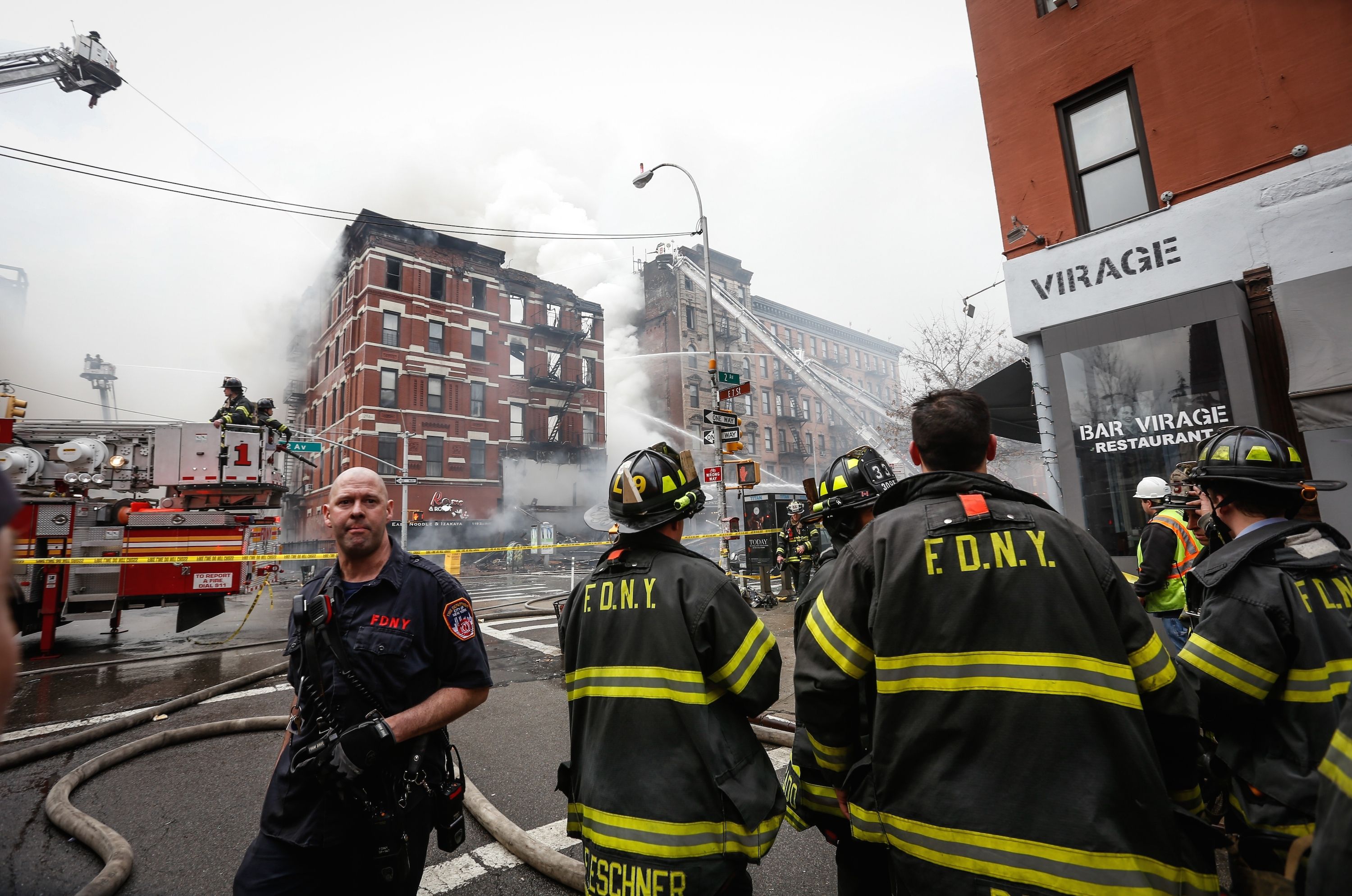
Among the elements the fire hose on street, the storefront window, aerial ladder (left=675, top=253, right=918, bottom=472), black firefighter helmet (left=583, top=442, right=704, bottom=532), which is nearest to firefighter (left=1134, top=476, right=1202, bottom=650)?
the storefront window

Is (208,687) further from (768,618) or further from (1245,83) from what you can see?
(1245,83)

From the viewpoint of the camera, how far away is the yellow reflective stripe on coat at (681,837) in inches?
76.2

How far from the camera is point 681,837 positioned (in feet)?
6.36

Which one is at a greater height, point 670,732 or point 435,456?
point 435,456

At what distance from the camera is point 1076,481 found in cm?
778

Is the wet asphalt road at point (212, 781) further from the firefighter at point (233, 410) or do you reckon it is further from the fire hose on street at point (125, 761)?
the firefighter at point (233, 410)

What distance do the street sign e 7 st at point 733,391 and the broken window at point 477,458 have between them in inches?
938

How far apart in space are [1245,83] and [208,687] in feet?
43.7

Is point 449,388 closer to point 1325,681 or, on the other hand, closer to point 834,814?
point 834,814

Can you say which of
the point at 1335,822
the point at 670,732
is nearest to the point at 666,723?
the point at 670,732

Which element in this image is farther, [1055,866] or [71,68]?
[71,68]

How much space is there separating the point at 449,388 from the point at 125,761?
99.3 feet

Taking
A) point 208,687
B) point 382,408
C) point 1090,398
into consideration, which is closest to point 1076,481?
point 1090,398

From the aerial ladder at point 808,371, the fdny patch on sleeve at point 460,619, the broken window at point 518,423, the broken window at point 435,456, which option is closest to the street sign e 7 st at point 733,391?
the fdny patch on sleeve at point 460,619
